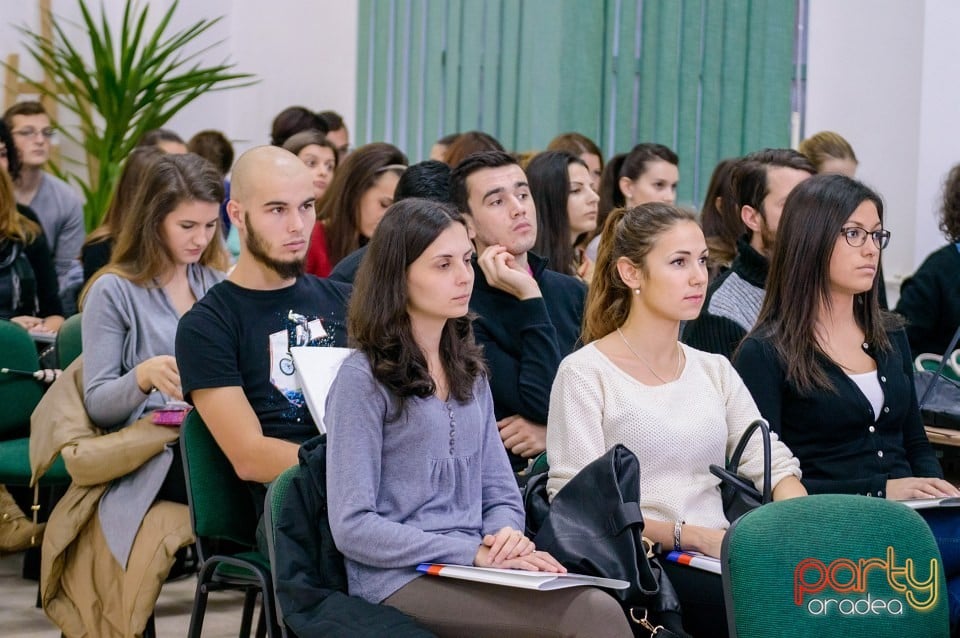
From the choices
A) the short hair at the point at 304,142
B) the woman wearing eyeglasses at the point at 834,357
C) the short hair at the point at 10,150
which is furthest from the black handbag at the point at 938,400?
the short hair at the point at 10,150

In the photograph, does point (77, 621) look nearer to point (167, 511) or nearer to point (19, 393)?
point (167, 511)

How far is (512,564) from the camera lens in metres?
2.35

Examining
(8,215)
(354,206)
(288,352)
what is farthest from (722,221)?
(8,215)

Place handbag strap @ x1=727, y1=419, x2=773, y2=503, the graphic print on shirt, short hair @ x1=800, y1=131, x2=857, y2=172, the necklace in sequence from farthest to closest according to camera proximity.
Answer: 1. short hair @ x1=800, y1=131, x2=857, y2=172
2. the graphic print on shirt
3. the necklace
4. handbag strap @ x1=727, y1=419, x2=773, y2=503

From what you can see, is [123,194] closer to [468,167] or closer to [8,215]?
[8,215]

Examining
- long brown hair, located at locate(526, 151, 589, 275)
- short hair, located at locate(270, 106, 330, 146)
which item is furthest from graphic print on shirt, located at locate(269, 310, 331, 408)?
A: short hair, located at locate(270, 106, 330, 146)

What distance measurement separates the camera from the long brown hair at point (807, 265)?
3004 mm

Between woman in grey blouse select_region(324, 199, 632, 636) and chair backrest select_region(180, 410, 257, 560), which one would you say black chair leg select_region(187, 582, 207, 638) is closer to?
chair backrest select_region(180, 410, 257, 560)

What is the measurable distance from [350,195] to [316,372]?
1912 mm

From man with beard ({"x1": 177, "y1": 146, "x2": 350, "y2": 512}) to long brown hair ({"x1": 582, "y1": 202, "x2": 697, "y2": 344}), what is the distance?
0.66 metres

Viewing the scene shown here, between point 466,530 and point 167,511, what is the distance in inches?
39.6

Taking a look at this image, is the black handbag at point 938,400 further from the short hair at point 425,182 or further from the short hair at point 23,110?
the short hair at point 23,110

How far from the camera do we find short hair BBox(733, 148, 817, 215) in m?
3.91

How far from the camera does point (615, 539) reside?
2.36 meters
